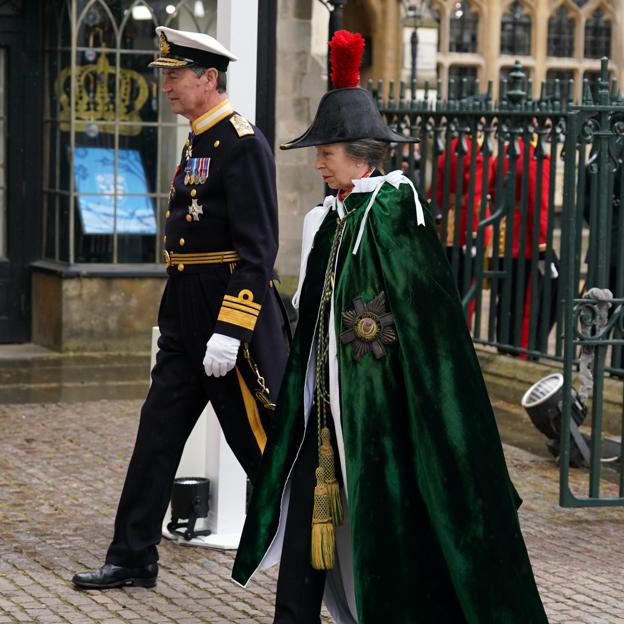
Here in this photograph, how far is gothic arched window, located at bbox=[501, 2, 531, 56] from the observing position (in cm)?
1780

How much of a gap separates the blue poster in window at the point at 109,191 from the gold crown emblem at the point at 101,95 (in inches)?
7.5

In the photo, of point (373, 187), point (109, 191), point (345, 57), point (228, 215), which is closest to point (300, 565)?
point (373, 187)

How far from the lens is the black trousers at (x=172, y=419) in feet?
19.1

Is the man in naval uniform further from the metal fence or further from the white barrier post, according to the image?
the metal fence

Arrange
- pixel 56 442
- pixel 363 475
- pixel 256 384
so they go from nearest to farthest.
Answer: pixel 363 475 → pixel 256 384 → pixel 56 442

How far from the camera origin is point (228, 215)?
5.71 m

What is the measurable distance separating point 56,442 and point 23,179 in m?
3.82

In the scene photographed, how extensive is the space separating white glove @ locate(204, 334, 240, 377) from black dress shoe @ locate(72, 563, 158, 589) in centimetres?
80

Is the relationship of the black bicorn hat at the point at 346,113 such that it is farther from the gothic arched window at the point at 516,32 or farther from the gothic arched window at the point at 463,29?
the gothic arched window at the point at 516,32

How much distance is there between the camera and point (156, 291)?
469 inches

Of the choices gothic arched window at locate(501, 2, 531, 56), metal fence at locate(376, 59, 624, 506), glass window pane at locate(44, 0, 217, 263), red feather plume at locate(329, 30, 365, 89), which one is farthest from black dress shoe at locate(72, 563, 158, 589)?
gothic arched window at locate(501, 2, 531, 56)

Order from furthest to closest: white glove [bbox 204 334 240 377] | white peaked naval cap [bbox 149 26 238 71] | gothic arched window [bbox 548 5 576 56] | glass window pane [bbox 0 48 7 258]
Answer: gothic arched window [bbox 548 5 576 56], glass window pane [bbox 0 48 7 258], white peaked naval cap [bbox 149 26 238 71], white glove [bbox 204 334 240 377]

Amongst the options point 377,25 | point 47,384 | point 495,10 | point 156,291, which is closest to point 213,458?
point 47,384

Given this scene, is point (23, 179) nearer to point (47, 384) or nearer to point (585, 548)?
point (47, 384)
